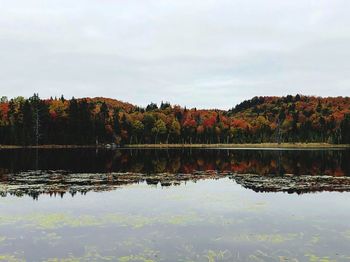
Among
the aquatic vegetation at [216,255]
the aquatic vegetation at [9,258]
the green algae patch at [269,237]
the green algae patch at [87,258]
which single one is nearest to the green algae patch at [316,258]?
the green algae patch at [269,237]

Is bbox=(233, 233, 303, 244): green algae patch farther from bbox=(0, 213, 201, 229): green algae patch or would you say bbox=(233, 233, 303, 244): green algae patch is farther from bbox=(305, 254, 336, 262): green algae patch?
bbox=(0, 213, 201, 229): green algae patch

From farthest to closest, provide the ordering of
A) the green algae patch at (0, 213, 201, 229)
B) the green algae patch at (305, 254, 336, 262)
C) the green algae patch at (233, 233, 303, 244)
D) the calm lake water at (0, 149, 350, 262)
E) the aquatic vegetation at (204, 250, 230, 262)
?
1. the green algae patch at (0, 213, 201, 229)
2. the green algae patch at (233, 233, 303, 244)
3. the calm lake water at (0, 149, 350, 262)
4. the aquatic vegetation at (204, 250, 230, 262)
5. the green algae patch at (305, 254, 336, 262)

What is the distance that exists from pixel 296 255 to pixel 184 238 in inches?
188

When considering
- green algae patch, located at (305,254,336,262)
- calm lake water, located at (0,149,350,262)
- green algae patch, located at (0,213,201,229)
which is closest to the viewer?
green algae patch, located at (305,254,336,262)

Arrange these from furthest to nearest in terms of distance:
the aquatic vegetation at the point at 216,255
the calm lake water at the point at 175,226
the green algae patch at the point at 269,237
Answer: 1. the green algae patch at the point at 269,237
2. the calm lake water at the point at 175,226
3. the aquatic vegetation at the point at 216,255

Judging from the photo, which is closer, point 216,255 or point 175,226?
point 216,255

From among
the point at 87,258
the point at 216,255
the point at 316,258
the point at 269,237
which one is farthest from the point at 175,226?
the point at 316,258

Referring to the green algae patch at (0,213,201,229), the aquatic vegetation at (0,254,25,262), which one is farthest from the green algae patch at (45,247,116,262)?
the green algae patch at (0,213,201,229)

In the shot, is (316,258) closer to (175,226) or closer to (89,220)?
(175,226)

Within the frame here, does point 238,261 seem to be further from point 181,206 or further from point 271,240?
point 181,206

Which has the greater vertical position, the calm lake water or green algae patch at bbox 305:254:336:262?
the calm lake water

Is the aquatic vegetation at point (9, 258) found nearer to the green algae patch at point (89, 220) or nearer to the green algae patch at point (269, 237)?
the green algae patch at point (89, 220)

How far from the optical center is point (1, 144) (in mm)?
137500

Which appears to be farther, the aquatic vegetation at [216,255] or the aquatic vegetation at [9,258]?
the aquatic vegetation at [216,255]
